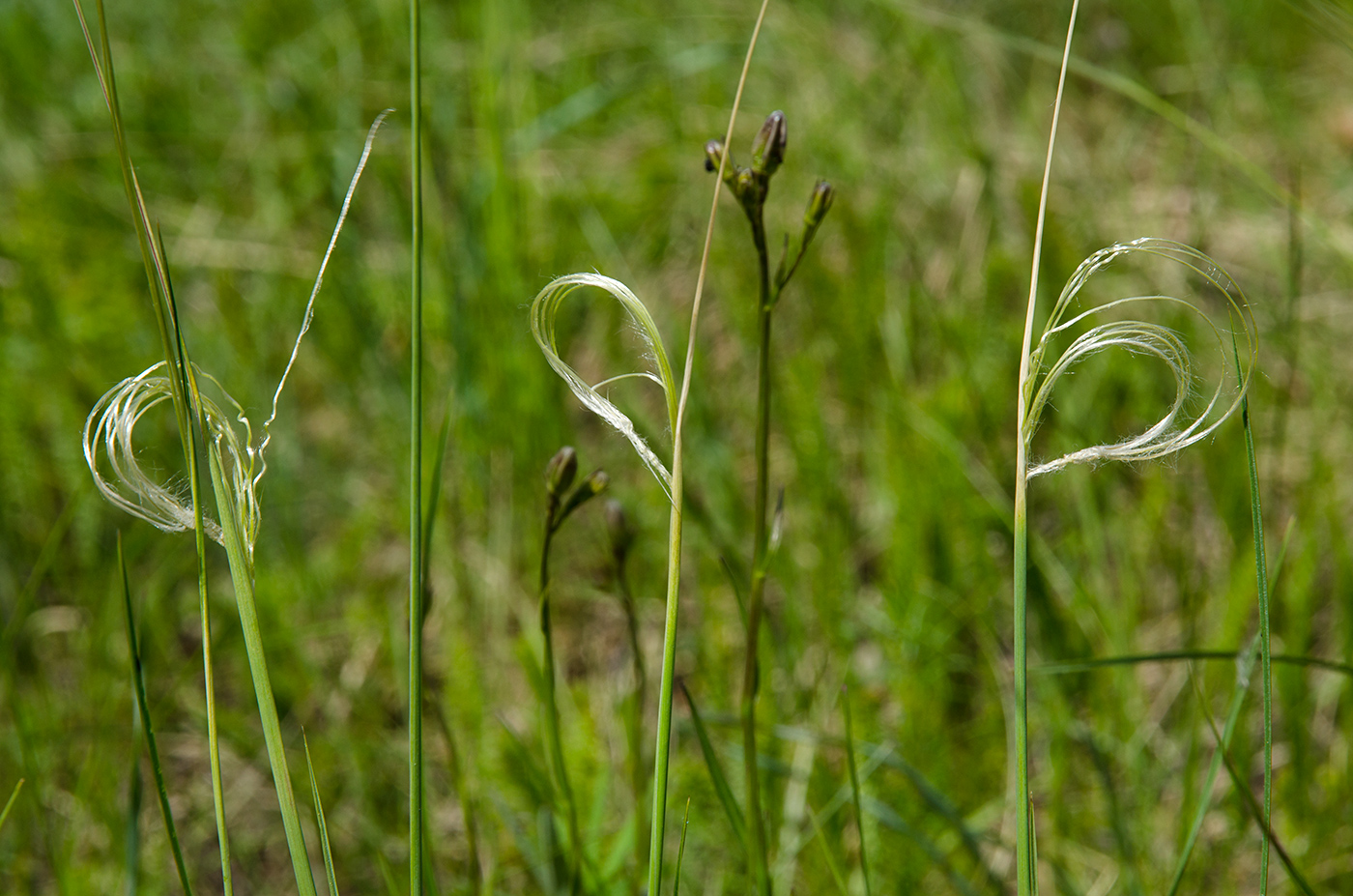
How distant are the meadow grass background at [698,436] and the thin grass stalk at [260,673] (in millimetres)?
579

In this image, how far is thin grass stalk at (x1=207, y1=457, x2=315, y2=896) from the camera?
29.2 inches

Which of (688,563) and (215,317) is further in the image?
(215,317)

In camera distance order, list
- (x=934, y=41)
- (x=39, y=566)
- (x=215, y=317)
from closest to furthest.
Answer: (x=39, y=566)
(x=215, y=317)
(x=934, y=41)

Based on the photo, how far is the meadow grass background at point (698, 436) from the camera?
5.39 feet

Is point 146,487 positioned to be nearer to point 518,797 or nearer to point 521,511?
point 518,797

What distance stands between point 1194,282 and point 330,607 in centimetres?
258

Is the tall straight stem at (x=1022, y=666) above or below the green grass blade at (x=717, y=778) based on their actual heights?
above

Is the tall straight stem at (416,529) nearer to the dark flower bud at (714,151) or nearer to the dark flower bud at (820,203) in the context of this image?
the dark flower bud at (714,151)

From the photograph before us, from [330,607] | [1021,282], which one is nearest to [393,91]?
[330,607]

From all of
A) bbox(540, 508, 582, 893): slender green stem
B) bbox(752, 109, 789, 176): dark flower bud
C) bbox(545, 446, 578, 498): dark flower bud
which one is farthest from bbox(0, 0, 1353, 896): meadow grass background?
bbox(752, 109, 789, 176): dark flower bud

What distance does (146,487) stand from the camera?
848mm

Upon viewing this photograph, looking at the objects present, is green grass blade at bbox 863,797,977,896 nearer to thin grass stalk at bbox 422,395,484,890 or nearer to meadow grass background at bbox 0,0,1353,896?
meadow grass background at bbox 0,0,1353,896

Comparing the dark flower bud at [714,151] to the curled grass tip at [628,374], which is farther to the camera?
the dark flower bud at [714,151]

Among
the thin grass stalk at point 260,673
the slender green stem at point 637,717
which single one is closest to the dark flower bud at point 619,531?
the slender green stem at point 637,717
